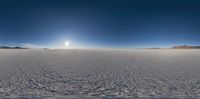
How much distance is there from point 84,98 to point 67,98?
66cm

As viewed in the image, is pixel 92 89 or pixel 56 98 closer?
pixel 56 98

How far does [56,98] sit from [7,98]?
1.83m

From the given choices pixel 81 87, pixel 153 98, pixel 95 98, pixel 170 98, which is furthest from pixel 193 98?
pixel 81 87

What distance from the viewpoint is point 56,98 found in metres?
7.99

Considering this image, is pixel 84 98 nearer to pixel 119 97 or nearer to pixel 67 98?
pixel 67 98

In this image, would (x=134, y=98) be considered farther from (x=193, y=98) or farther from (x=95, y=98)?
(x=193, y=98)

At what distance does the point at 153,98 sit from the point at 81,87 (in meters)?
4.33

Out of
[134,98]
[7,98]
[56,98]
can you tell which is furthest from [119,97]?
[7,98]

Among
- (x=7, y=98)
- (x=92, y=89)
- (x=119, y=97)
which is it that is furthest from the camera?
(x=92, y=89)

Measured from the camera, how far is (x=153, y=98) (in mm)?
8219

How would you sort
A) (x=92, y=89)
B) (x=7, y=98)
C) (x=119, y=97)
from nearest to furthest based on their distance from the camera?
(x=7, y=98) → (x=119, y=97) → (x=92, y=89)

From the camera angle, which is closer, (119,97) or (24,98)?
(24,98)

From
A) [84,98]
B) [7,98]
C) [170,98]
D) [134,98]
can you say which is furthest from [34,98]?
[170,98]

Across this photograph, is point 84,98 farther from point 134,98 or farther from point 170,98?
point 170,98
